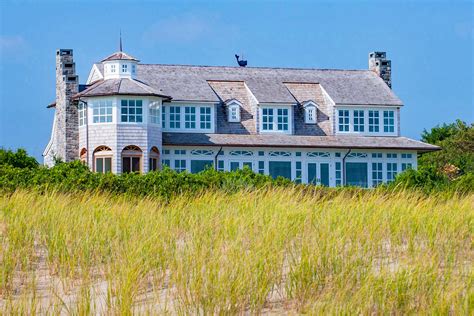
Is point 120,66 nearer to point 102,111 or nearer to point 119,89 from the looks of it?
point 119,89

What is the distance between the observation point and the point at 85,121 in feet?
133

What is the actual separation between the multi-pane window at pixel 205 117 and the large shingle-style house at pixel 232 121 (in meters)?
0.04

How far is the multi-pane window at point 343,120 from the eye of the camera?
44.2m

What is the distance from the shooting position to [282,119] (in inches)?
1725

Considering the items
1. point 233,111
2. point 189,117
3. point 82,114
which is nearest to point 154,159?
point 189,117

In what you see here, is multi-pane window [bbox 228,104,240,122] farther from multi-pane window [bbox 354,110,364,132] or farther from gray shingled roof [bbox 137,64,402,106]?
multi-pane window [bbox 354,110,364,132]

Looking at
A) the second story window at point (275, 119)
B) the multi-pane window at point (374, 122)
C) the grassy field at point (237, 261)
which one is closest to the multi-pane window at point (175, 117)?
the second story window at point (275, 119)

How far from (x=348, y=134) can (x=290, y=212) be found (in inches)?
1242

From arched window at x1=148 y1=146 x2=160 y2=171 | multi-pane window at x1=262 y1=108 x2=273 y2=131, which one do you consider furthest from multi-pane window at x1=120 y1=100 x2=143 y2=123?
multi-pane window at x1=262 y1=108 x2=273 y2=131

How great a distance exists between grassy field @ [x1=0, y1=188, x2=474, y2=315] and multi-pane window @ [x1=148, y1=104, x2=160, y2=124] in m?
26.5

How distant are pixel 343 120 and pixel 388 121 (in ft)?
7.27

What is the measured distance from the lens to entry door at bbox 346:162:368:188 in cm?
4350

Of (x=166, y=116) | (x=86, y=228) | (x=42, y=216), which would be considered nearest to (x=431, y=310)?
(x=86, y=228)

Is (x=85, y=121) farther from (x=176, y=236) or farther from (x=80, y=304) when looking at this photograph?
(x=80, y=304)
